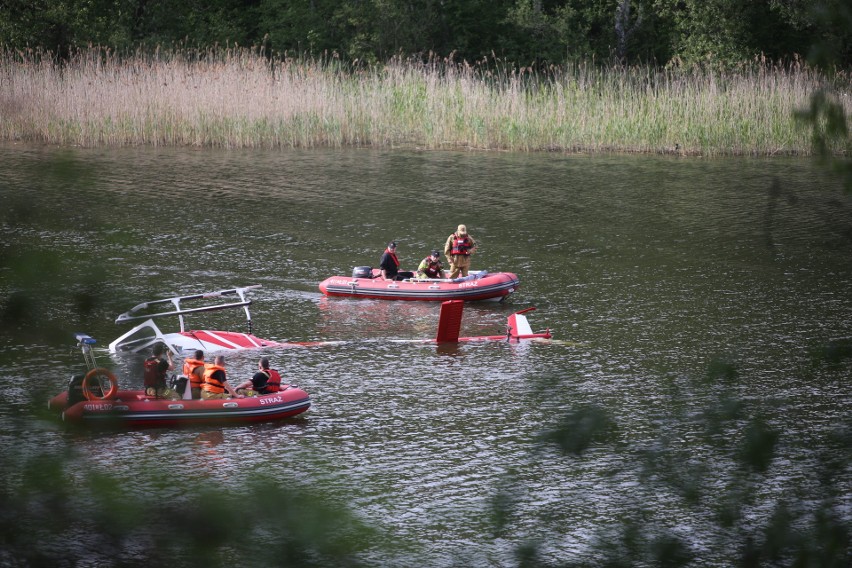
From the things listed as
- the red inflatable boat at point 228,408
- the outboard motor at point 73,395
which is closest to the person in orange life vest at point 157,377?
the red inflatable boat at point 228,408

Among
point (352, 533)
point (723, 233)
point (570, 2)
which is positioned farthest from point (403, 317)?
point (570, 2)

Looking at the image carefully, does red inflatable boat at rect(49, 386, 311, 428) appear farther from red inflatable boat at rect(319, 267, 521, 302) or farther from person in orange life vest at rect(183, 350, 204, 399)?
red inflatable boat at rect(319, 267, 521, 302)

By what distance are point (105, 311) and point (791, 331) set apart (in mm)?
14935

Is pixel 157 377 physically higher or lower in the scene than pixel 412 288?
lower

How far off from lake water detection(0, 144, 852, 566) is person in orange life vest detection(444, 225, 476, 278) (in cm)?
78

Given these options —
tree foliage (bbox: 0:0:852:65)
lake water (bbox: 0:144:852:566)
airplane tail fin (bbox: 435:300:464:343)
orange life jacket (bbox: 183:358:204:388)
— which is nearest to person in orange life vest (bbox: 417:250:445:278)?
lake water (bbox: 0:144:852:566)

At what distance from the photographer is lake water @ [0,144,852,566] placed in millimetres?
2719

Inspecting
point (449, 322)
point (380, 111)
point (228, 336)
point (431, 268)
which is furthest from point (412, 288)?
point (380, 111)

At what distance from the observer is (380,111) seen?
3206 centimetres

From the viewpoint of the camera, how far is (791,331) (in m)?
16.1

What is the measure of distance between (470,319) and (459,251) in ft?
4.76

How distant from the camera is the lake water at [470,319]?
272cm

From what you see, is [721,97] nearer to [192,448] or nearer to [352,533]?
[192,448]

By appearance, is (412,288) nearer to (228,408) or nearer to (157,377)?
(228,408)
